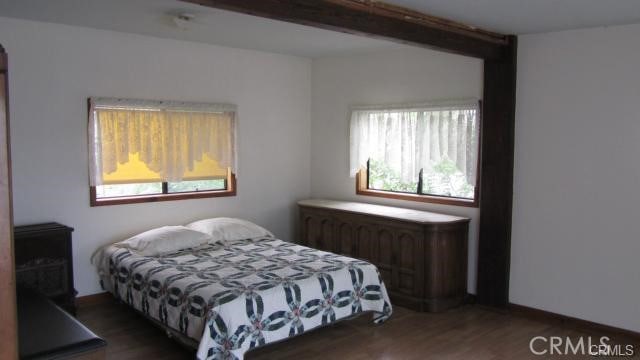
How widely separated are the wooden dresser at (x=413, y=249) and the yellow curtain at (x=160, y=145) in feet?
4.56

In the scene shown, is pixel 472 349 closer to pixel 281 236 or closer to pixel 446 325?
pixel 446 325

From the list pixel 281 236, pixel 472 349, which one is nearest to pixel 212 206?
pixel 281 236

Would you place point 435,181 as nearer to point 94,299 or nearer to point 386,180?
point 386,180

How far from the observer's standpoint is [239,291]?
11.5 feet

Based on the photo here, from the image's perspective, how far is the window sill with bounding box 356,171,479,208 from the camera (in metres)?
4.79

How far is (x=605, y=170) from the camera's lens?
3967 millimetres

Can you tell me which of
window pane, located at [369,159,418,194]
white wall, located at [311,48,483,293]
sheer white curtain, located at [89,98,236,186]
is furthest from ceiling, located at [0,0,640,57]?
window pane, located at [369,159,418,194]

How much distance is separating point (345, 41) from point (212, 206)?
2.07 meters

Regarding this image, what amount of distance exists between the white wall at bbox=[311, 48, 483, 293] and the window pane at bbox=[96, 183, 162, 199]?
6.09ft

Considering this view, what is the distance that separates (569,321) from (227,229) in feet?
9.68

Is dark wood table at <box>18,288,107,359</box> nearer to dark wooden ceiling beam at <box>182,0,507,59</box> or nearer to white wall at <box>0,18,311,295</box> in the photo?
white wall at <box>0,18,311,295</box>

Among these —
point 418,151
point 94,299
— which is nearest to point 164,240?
point 94,299

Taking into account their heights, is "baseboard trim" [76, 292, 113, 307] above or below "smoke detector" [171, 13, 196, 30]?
below

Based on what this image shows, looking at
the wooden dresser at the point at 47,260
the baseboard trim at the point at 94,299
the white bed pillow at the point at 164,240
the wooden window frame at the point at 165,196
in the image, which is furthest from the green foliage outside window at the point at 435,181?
the wooden dresser at the point at 47,260
